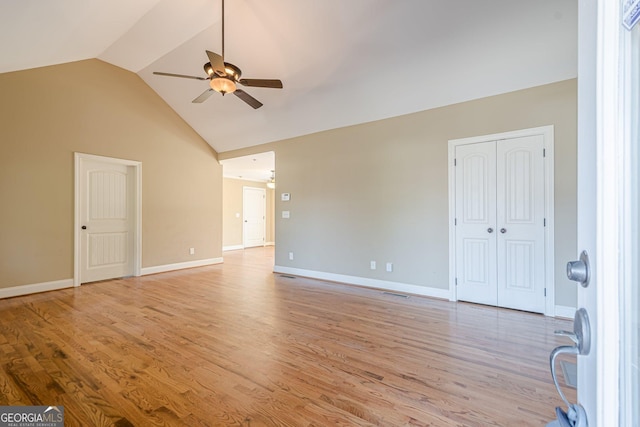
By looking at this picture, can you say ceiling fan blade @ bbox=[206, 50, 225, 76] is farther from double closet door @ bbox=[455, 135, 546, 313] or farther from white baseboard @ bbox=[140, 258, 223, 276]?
white baseboard @ bbox=[140, 258, 223, 276]

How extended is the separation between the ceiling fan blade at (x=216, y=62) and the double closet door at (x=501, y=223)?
304cm

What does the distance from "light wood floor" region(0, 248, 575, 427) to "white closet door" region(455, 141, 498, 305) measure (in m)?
0.28

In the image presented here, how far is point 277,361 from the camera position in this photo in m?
2.23

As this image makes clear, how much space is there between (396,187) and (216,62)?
2.85 meters

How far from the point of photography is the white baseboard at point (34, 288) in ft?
12.9

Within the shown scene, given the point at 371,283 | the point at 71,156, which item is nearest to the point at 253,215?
the point at 71,156

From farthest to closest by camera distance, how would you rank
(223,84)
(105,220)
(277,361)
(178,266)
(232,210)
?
(232,210) < (178,266) < (105,220) < (223,84) < (277,361)

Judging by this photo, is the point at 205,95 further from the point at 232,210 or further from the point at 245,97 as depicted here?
the point at 232,210

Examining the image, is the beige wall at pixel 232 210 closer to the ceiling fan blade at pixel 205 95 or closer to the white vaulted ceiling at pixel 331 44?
the white vaulted ceiling at pixel 331 44

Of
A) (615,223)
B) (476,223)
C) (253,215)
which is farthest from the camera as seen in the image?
(253,215)

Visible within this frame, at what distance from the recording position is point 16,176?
4.00 m

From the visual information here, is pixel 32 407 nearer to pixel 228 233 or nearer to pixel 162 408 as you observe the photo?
pixel 162 408

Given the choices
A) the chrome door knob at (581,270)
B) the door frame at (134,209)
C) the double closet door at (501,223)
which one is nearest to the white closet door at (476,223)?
the double closet door at (501,223)

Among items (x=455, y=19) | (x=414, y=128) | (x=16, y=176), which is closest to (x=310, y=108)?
(x=414, y=128)
